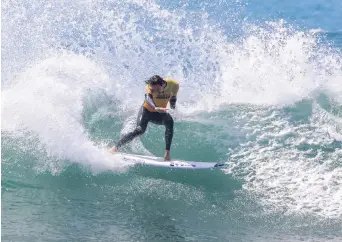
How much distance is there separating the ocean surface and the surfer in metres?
0.57

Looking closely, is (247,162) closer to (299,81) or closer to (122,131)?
(122,131)

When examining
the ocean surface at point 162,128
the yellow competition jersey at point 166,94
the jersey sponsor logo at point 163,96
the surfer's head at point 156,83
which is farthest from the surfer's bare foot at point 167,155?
the surfer's head at point 156,83

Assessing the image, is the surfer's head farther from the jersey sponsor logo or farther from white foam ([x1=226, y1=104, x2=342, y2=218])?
white foam ([x1=226, y1=104, x2=342, y2=218])

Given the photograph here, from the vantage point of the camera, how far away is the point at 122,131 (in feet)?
40.9

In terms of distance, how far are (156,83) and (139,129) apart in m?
1.10

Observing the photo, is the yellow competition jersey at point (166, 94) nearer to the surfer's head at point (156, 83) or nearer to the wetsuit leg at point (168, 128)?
the surfer's head at point (156, 83)

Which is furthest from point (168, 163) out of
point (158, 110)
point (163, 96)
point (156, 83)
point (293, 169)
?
point (293, 169)

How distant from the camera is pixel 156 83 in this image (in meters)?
10.7

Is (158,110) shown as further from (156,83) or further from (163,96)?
(156,83)

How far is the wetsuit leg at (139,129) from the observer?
11.2 meters

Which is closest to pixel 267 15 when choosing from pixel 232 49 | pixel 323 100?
pixel 232 49

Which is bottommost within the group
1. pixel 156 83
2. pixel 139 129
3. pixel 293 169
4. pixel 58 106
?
pixel 293 169

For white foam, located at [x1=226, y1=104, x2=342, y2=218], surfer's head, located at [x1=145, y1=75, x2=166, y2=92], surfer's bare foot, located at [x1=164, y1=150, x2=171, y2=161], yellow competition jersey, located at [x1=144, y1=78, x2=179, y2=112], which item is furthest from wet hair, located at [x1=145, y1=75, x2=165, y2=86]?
white foam, located at [x1=226, y1=104, x2=342, y2=218]

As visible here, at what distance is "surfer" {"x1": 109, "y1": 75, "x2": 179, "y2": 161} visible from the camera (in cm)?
1093
